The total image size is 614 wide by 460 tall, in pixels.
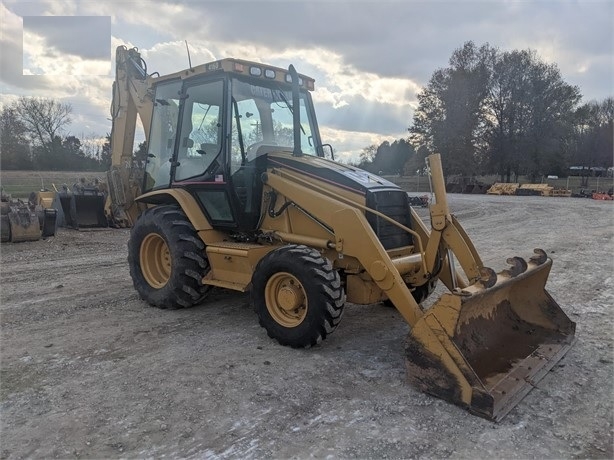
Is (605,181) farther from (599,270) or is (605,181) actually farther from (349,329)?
(349,329)

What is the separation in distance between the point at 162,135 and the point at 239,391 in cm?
394

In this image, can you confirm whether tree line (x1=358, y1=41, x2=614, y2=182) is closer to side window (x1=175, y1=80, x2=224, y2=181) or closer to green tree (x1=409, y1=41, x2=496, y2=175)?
green tree (x1=409, y1=41, x2=496, y2=175)

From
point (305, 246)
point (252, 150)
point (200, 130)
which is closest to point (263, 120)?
point (252, 150)

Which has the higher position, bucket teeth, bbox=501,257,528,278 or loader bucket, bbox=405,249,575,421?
bucket teeth, bbox=501,257,528,278

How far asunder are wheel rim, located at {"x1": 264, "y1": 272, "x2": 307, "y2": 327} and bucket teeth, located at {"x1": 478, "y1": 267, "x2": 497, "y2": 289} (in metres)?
1.53

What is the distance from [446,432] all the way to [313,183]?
272 centimetres

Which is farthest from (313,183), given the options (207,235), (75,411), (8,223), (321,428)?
(8,223)

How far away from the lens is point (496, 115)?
1779 inches

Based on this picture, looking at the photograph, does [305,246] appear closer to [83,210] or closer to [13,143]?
[83,210]

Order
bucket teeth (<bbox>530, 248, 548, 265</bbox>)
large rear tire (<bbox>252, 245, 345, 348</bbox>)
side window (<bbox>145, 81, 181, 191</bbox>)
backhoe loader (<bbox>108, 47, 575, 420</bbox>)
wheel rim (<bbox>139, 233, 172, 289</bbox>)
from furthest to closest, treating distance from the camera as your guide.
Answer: side window (<bbox>145, 81, 181, 191</bbox>)
wheel rim (<bbox>139, 233, 172, 289</bbox>)
bucket teeth (<bbox>530, 248, 548, 265</bbox>)
large rear tire (<bbox>252, 245, 345, 348</bbox>)
backhoe loader (<bbox>108, 47, 575, 420</bbox>)

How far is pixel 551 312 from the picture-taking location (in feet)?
15.5

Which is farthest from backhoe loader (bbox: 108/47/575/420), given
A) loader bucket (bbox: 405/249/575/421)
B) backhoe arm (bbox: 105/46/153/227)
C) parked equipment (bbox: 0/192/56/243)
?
parked equipment (bbox: 0/192/56/243)

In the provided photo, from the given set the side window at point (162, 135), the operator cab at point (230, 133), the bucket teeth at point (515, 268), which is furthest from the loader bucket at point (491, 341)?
the side window at point (162, 135)

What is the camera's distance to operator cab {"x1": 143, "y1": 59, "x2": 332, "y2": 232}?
5.38m
